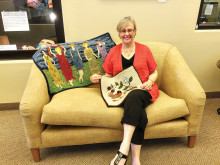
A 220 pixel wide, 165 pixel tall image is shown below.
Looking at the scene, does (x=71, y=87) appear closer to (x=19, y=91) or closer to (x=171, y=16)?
(x=19, y=91)

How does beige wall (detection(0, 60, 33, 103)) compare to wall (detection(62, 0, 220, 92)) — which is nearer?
wall (detection(62, 0, 220, 92))

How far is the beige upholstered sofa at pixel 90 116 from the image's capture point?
4.72 ft

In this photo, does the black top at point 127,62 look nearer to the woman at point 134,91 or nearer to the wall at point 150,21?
the woman at point 134,91

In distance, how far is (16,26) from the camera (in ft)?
6.73

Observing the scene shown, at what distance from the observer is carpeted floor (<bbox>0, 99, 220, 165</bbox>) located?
1578 mm

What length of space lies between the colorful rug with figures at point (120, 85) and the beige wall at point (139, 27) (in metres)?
0.63

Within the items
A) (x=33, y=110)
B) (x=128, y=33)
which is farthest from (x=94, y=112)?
(x=128, y=33)

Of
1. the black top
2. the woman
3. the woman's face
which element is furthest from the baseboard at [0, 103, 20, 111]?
the woman's face

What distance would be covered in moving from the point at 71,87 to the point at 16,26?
92cm

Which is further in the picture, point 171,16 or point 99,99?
point 171,16

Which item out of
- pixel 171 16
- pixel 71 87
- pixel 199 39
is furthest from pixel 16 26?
pixel 199 39

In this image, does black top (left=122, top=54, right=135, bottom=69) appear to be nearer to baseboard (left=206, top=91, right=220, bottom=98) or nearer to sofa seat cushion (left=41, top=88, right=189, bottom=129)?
sofa seat cushion (left=41, top=88, right=189, bottom=129)

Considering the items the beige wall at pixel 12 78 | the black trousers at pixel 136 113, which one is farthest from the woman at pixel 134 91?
the beige wall at pixel 12 78

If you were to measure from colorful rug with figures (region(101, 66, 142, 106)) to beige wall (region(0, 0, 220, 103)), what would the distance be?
63cm
